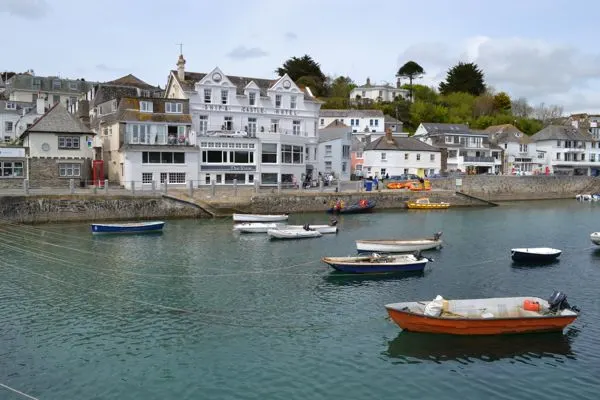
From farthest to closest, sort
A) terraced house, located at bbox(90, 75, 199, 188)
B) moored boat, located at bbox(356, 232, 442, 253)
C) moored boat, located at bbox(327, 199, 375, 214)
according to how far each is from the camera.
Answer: moored boat, located at bbox(327, 199, 375, 214)
terraced house, located at bbox(90, 75, 199, 188)
moored boat, located at bbox(356, 232, 442, 253)

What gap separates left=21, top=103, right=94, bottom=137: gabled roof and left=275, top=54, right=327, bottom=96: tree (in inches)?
2682

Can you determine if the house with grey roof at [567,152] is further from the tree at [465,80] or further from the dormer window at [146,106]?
the dormer window at [146,106]

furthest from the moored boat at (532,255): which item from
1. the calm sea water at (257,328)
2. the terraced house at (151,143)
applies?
the terraced house at (151,143)

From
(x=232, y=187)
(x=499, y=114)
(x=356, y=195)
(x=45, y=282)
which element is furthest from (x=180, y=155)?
(x=499, y=114)

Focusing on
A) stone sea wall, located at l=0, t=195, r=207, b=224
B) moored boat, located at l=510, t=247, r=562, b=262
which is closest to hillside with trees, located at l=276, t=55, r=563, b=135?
stone sea wall, located at l=0, t=195, r=207, b=224

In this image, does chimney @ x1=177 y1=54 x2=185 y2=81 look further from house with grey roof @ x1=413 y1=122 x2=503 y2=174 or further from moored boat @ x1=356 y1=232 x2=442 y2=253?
house with grey roof @ x1=413 y1=122 x2=503 y2=174

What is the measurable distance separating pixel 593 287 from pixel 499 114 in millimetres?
108489

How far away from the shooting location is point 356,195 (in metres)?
63.8

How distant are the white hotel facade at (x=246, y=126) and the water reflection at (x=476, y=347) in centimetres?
4175

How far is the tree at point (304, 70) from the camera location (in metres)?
121

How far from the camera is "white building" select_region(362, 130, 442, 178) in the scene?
85500mm

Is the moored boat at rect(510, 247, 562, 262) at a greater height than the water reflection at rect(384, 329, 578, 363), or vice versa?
the moored boat at rect(510, 247, 562, 262)

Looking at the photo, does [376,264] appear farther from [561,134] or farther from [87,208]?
[561,134]

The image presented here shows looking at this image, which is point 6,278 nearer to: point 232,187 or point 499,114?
point 232,187
